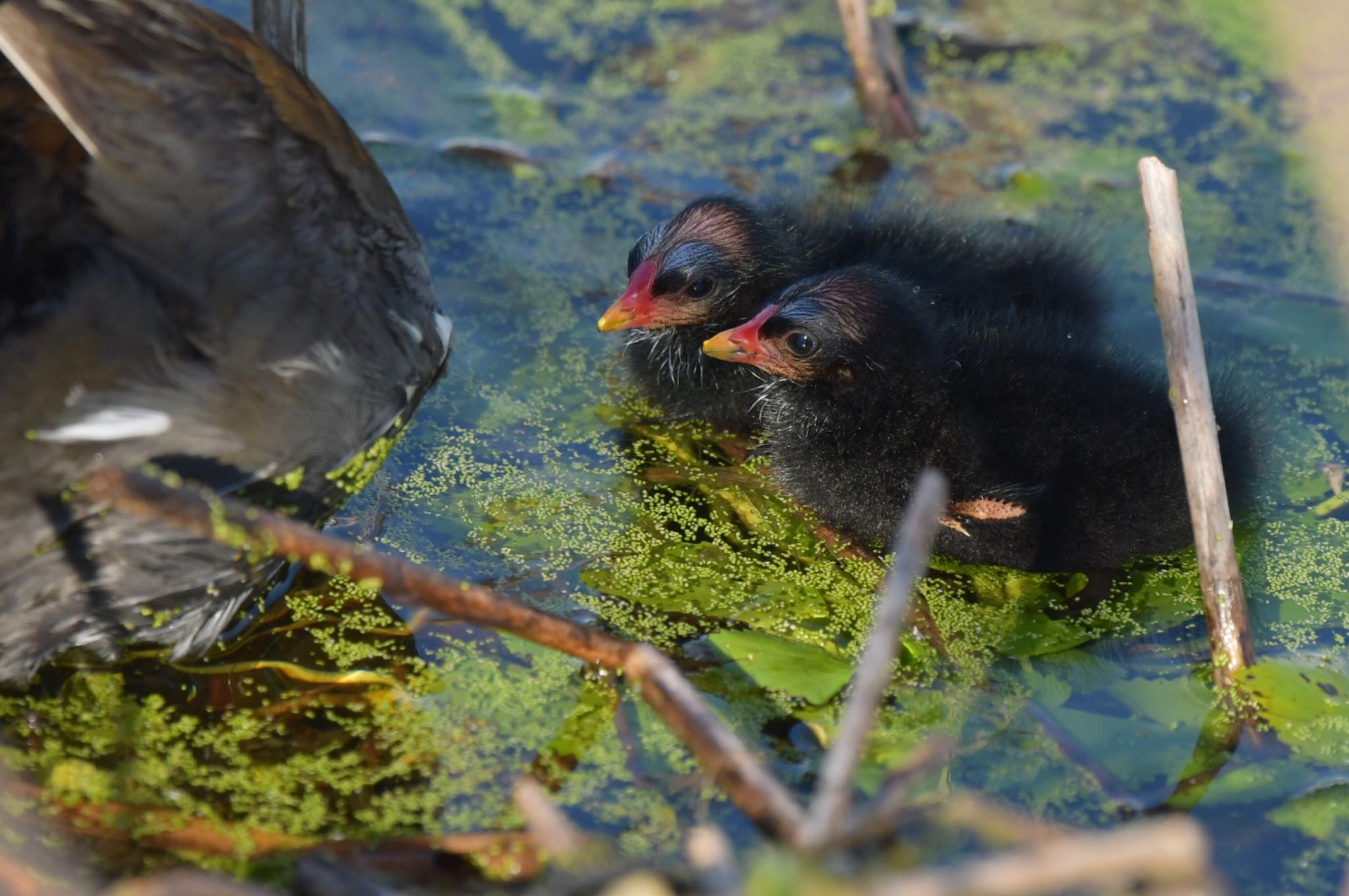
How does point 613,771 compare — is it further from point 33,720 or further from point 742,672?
point 33,720

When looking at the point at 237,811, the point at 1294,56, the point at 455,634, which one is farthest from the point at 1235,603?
the point at 1294,56

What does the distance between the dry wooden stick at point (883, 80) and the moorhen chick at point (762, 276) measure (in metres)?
1.16

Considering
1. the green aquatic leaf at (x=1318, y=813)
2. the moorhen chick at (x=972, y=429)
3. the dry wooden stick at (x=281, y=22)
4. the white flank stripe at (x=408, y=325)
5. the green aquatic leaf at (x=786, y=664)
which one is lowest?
the green aquatic leaf at (x=1318, y=813)

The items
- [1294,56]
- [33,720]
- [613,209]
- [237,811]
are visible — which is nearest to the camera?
[237,811]

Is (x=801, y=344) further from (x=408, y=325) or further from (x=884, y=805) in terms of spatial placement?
(x=884, y=805)

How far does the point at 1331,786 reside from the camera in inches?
102

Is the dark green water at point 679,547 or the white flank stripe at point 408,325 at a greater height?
the white flank stripe at point 408,325

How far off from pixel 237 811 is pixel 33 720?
486 millimetres

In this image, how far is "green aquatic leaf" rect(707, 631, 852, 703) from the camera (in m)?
2.70

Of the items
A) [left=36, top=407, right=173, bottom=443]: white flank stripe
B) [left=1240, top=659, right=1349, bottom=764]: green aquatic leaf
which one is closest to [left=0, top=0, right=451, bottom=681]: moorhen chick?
[left=36, top=407, right=173, bottom=443]: white flank stripe

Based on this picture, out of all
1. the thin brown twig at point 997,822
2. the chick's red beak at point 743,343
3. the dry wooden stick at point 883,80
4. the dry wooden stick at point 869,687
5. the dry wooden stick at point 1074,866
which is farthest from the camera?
the dry wooden stick at point 883,80

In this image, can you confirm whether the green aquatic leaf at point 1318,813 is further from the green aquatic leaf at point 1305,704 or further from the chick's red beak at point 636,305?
the chick's red beak at point 636,305

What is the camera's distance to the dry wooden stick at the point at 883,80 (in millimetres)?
4750

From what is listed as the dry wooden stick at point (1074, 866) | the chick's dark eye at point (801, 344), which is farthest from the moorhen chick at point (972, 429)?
the dry wooden stick at point (1074, 866)
